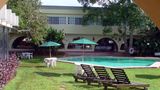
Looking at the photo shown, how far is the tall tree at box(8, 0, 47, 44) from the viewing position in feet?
109

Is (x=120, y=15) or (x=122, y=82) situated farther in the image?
(x=120, y=15)

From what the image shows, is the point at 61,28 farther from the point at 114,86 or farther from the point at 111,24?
the point at 114,86

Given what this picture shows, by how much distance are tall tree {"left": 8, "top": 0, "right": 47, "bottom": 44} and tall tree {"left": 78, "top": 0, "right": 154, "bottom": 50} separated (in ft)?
40.1

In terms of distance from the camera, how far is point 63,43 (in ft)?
159

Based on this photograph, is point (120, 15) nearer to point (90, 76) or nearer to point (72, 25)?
point (72, 25)

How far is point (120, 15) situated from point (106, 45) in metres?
8.89

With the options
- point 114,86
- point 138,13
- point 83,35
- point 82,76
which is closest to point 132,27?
point 138,13

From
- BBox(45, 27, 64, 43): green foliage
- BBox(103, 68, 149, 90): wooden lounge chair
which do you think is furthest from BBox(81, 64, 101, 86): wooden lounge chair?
BBox(45, 27, 64, 43): green foliage

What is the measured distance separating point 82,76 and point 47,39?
25941 millimetres

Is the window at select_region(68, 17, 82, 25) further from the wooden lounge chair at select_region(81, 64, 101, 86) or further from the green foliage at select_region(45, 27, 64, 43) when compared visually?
the wooden lounge chair at select_region(81, 64, 101, 86)

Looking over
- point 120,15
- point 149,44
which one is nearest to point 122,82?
point 120,15

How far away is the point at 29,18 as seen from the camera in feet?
112

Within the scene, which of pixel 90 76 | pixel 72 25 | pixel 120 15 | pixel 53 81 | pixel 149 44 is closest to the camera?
pixel 90 76

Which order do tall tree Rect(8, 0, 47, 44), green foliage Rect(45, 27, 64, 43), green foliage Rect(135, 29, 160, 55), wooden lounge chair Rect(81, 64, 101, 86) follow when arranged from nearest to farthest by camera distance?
wooden lounge chair Rect(81, 64, 101, 86) < tall tree Rect(8, 0, 47, 44) < green foliage Rect(45, 27, 64, 43) < green foliage Rect(135, 29, 160, 55)
